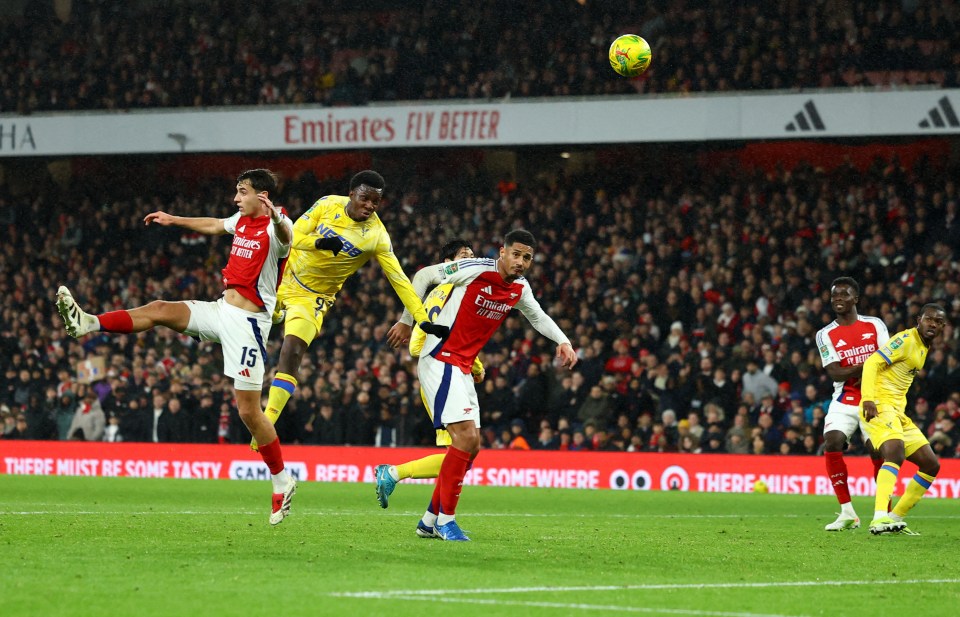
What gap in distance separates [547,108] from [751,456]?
10334 millimetres

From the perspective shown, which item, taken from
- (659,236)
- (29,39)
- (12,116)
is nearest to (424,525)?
(659,236)

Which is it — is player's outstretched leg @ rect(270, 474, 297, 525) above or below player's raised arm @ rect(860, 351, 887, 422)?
below

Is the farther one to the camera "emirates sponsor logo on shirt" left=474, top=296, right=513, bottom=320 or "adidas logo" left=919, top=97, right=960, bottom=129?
"adidas logo" left=919, top=97, right=960, bottom=129

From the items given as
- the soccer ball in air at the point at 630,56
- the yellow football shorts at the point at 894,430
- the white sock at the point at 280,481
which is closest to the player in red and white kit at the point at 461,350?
the white sock at the point at 280,481

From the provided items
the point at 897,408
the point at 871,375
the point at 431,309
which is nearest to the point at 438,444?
the point at 431,309

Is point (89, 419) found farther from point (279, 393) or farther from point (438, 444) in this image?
point (438, 444)

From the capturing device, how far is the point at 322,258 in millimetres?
12477

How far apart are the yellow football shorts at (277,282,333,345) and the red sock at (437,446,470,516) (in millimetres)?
3006

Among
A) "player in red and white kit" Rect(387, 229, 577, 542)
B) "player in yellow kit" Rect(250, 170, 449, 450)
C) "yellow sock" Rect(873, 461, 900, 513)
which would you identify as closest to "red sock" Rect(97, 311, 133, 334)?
"player in yellow kit" Rect(250, 170, 449, 450)

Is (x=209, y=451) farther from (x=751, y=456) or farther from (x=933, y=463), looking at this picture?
(x=933, y=463)

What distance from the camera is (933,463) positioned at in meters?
12.8

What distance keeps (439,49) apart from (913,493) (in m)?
19.7

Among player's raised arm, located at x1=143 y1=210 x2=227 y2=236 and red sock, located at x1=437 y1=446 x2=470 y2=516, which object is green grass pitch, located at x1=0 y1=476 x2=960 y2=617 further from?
player's raised arm, located at x1=143 y1=210 x2=227 y2=236

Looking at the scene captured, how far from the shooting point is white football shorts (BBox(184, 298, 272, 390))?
1017 centimetres
